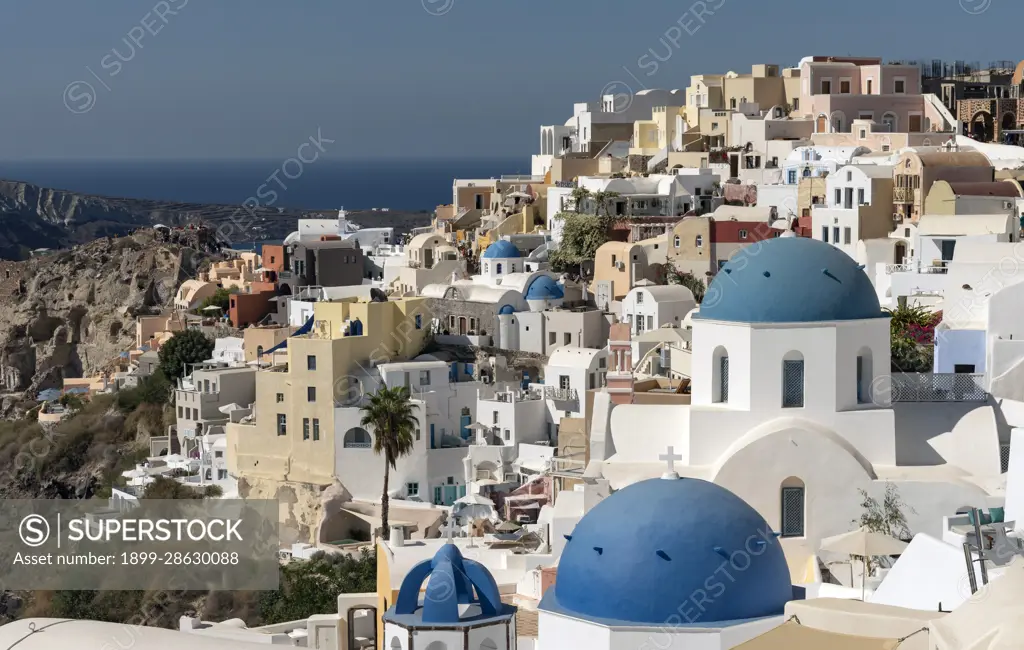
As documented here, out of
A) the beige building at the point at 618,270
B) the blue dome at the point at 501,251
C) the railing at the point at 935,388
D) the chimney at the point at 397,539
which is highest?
the blue dome at the point at 501,251

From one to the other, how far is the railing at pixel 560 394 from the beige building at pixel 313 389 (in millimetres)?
4051

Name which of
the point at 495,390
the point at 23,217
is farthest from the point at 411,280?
the point at 23,217

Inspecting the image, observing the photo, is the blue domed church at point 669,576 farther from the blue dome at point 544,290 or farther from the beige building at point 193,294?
the beige building at point 193,294

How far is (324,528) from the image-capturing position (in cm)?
3834

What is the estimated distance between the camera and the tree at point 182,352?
50.2m

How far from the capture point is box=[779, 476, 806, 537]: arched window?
23.2 metres

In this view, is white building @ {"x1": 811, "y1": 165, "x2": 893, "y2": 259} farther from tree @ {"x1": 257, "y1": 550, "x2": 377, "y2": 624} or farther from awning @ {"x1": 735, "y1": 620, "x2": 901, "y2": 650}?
awning @ {"x1": 735, "y1": 620, "x2": 901, "y2": 650}

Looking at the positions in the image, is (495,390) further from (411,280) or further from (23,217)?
(23,217)

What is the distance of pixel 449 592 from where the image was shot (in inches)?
700

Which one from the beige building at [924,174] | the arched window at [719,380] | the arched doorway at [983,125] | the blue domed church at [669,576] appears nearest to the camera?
the blue domed church at [669,576]

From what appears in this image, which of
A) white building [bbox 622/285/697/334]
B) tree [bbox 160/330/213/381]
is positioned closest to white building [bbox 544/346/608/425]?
white building [bbox 622/285/697/334]

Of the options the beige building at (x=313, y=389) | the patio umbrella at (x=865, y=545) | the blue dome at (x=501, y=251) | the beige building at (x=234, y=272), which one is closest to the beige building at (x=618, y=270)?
the blue dome at (x=501, y=251)

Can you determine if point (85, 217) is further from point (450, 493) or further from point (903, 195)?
point (450, 493)

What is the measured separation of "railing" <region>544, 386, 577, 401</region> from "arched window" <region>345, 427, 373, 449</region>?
4309mm
